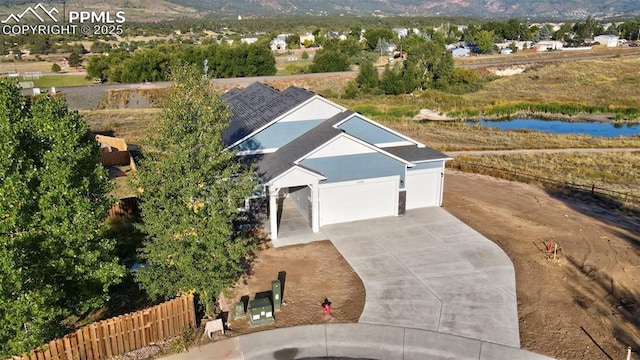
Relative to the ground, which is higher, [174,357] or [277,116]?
[277,116]

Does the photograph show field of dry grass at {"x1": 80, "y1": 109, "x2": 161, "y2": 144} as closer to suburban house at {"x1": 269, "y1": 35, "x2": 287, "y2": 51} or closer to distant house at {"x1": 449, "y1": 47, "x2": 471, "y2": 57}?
distant house at {"x1": 449, "y1": 47, "x2": 471, "y2": 57}

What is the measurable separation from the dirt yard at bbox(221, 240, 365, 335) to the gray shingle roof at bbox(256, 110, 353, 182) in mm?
3593

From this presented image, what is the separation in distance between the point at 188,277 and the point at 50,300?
4.02 metres

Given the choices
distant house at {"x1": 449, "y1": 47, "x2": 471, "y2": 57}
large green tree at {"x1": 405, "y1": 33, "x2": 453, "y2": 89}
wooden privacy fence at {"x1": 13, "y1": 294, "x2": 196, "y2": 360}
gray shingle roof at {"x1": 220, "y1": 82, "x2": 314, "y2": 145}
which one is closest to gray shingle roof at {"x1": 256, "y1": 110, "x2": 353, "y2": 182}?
gray shingle roof at {"x1": 220, "y1": 82, "x2": 314, "y2": 145}

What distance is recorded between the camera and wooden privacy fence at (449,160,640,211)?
28828 mm

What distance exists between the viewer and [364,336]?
15.9 m

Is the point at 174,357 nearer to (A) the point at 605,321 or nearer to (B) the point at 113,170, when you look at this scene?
(A) the point at 605,321

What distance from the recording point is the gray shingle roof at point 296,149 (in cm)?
2267

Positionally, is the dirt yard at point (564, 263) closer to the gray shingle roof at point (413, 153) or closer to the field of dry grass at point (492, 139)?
the gray shingle roof at point (413, 153)

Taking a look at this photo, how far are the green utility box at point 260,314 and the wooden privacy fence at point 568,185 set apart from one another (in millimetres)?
21792

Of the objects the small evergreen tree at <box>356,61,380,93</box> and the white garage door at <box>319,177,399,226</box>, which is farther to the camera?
the small evergreen tree at <box>356,61,380,93</box>

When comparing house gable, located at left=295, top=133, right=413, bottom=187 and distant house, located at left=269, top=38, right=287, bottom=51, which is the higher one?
distant house, located at left=269, top=38, right=287, bottom=51

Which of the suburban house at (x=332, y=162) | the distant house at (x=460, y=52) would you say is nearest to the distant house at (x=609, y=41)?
the distant house at (x=460, y=52)

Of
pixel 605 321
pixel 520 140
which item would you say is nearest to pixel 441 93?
pixel 520 140
